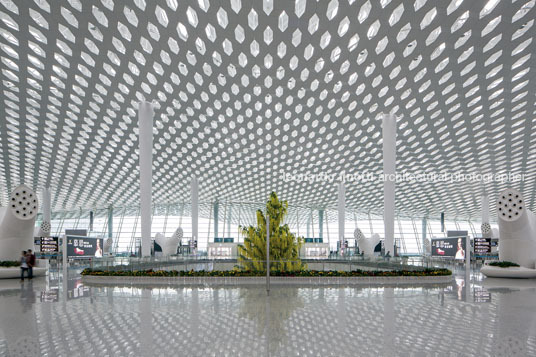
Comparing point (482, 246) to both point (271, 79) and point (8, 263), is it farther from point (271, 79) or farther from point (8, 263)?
point (8, 263)

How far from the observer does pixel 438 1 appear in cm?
1508

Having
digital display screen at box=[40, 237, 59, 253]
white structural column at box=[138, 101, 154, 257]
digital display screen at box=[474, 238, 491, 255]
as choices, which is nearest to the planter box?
white structural column at box=[138, 101, 154, 257]

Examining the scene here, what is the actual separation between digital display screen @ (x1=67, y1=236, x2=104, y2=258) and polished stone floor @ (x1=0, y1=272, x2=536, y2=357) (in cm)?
630

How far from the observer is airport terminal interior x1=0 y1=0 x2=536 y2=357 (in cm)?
731

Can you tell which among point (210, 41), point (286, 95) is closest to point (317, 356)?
point (210, 41)

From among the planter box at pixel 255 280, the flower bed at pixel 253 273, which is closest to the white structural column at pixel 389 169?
the flower bed at pixel 253 273

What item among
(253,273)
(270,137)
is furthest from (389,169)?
(253,273)

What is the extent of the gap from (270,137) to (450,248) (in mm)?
17438

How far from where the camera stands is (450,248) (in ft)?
64.0

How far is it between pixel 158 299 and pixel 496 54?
18435mm

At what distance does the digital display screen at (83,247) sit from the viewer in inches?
734

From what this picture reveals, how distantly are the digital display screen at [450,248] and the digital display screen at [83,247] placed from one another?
695 inches

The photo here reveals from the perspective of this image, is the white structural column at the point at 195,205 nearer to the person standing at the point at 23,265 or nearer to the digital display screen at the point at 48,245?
the digital display screen at the point at 48,245

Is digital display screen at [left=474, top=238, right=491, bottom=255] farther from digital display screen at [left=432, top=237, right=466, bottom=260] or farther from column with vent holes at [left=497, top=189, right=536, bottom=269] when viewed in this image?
digital display screen at [left=432, top=237, right=466, bottom=260]
